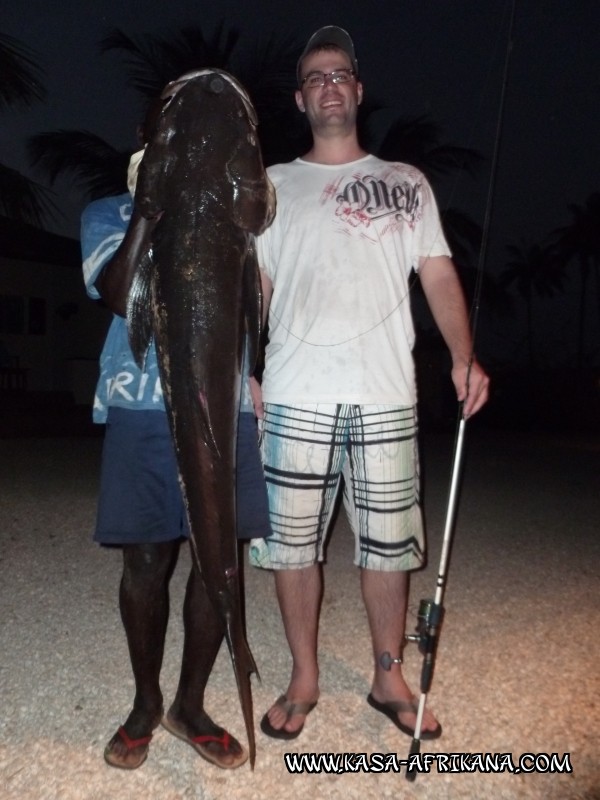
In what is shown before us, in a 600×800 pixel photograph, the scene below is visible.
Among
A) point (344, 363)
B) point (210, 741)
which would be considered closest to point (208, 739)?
point (210, 741)

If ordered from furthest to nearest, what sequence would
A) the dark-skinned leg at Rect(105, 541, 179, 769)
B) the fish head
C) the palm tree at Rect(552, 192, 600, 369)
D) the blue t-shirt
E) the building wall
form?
the palm tree at Rect(552, 192, 600, 369)
the building wall
the dark-skinned leg at Rect(105, 541, 179, 769)
the blue t-shirt
the fish head

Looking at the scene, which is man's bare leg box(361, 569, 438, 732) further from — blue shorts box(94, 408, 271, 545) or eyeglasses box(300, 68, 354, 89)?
eyeglasses box(300, 68, 354, 89)

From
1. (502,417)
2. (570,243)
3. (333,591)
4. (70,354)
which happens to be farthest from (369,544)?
(570,243)

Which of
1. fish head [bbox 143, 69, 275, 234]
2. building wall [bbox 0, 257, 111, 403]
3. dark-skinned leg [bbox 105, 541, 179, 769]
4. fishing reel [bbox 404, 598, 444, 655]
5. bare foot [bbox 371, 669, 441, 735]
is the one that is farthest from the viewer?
building wall [bbox 0, 257, 111, 403]

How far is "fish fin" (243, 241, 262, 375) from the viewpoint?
2156 mm

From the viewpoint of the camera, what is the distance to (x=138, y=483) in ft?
7.74

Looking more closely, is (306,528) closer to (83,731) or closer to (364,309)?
(364,309)

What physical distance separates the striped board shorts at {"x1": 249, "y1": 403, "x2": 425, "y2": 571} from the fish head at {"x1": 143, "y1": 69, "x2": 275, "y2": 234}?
0.89 m

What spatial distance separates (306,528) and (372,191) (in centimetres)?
128

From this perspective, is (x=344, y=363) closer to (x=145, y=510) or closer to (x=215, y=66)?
(x=145, y=510)

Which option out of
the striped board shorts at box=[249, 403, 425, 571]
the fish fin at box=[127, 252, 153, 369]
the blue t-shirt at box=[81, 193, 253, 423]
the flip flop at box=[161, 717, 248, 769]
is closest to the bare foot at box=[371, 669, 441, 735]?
the striped board shorts at box=[249, 403, 425, 571]

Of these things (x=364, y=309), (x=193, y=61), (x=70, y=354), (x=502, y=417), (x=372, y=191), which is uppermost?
(x=193, y=61)

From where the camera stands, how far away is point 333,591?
14.6 feet

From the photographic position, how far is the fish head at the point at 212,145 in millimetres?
2031
